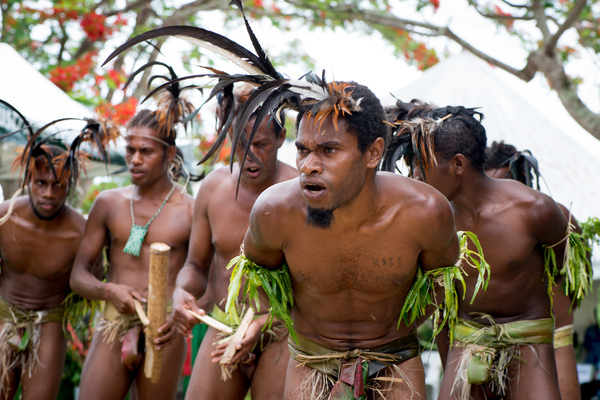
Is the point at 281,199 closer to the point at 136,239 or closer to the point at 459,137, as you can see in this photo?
the point at 459,137

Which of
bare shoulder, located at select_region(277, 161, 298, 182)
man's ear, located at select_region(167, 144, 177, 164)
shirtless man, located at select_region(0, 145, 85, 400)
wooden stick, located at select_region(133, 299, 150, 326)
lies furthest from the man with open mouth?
bare shoulder, located at select_region(277, 161, 298, 182)

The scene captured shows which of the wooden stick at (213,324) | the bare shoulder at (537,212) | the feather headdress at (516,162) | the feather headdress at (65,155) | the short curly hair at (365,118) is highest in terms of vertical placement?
the short curly hair at (365,118)

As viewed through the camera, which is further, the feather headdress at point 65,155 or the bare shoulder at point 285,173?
the feather headdress at point 65,155

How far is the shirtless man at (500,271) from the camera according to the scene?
A: 11.9 feet

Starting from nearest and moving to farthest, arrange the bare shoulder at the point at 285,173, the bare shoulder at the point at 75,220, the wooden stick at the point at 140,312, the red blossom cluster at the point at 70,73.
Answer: the bare shoulder at the point at 285,173 → the wooden stick at the point at 140,312 → the bare shoulder at the point at 75,220 → the red blossom cluster at the point at 70,73

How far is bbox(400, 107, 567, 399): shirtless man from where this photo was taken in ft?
11.9

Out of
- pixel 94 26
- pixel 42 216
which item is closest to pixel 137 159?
pixel 42 216

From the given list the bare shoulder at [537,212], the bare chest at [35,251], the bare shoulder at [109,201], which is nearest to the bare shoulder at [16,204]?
the bare chest at [35,251]

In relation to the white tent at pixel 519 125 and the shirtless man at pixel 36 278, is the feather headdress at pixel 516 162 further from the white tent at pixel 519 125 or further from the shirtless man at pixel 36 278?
the shirtless man at pixel 36 278

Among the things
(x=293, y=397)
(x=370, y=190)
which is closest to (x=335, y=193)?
(x=370, y=190)

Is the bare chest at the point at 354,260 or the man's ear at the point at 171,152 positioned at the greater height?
the bare chest at the point at 354,260

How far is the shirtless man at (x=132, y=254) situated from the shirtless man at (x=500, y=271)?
5.61 feet

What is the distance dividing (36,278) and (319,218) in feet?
9.65

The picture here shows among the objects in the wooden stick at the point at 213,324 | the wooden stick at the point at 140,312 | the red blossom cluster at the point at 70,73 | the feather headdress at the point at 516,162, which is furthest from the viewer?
the red blossom cluster at the point at 70,73
